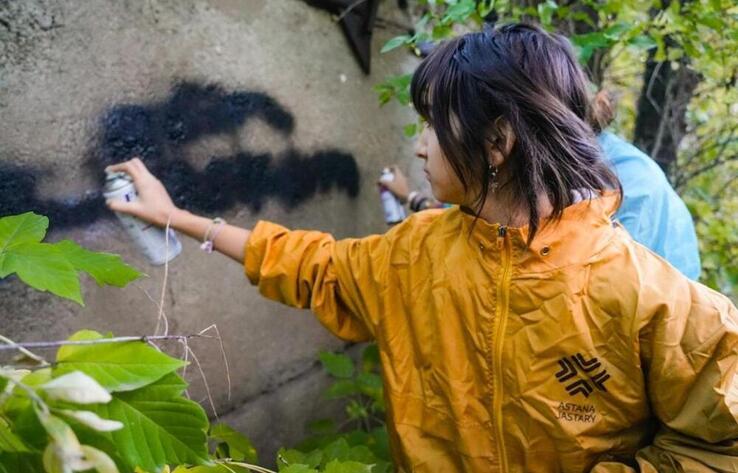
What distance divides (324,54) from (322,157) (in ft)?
1.35

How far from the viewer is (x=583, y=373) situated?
1.26 meters

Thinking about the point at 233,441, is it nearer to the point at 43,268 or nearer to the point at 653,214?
the point at 43,268

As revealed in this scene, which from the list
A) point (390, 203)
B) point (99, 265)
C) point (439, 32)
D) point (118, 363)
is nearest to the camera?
point (118, 363)

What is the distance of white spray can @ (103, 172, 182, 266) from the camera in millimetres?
1594

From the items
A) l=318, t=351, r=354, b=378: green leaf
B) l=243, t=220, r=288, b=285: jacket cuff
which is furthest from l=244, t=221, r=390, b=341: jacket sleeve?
l=318, t=351, r=354, b=378: green leaf

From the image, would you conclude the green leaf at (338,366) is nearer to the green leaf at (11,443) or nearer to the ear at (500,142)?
the ear at (500,142)

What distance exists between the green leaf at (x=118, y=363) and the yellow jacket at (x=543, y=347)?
78 cm

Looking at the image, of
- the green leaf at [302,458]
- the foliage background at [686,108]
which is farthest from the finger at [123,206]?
the foliage background at [686,108]

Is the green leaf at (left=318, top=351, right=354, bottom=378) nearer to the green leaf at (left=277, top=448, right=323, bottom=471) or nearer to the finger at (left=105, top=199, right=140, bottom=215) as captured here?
the green leaf at (left=277, top=448, right=323, bottom=471)

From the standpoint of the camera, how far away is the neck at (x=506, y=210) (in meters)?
Answer: 1.29

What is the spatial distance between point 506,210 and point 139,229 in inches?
37.9

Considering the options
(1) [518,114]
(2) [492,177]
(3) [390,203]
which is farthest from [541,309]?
(3) [390,203]

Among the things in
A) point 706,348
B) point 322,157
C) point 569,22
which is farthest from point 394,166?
point 706,348

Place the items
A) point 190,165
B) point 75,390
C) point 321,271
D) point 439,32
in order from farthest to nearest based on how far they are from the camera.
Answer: point 439,32 < point 190,165 < point 321,271 < point 75,390
